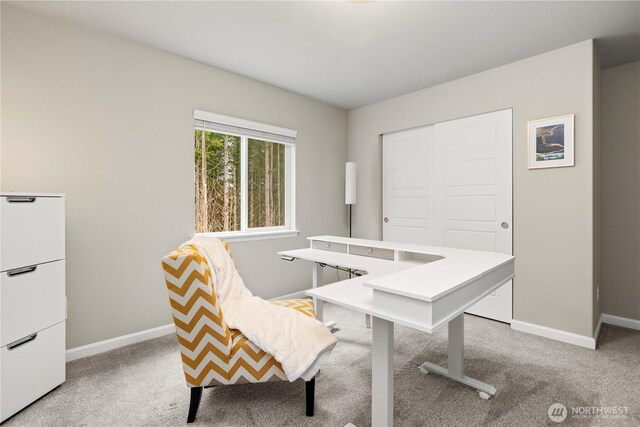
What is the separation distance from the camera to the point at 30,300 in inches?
71.0

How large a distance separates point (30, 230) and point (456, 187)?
3.47 meters

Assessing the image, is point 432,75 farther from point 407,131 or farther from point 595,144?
point 595,144

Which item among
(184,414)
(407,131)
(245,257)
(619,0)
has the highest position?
(619,0)

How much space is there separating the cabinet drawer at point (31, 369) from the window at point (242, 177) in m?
1.41

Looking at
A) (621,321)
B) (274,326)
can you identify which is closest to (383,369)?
(274,326)

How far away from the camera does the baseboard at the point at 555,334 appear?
254cm

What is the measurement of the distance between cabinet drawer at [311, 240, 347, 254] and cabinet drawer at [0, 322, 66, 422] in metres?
1.89

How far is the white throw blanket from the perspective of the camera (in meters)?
1.56

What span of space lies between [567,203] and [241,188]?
9.85ft

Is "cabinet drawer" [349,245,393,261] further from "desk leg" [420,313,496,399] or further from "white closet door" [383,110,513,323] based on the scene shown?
"white closet door" [383,110,513,323]

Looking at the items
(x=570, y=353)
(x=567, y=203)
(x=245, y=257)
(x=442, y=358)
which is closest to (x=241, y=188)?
(x=245, y=257)

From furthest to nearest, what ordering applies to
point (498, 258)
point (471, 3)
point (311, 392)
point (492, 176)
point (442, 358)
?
point (492, 176), point (442, 358), point (471, 3), point (498, 258), point (311, 392)

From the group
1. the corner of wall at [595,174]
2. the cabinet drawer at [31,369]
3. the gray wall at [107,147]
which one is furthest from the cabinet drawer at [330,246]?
the corner of wall at [595,174]

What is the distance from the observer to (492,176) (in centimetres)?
309
